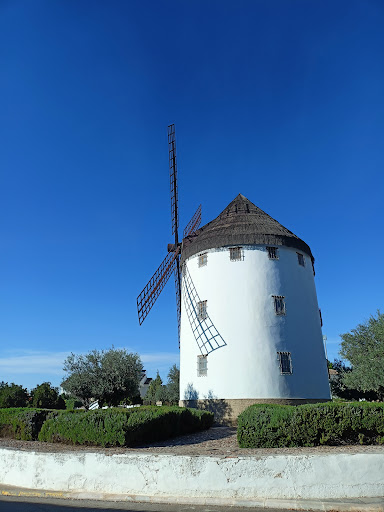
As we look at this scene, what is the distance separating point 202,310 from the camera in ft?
74.6

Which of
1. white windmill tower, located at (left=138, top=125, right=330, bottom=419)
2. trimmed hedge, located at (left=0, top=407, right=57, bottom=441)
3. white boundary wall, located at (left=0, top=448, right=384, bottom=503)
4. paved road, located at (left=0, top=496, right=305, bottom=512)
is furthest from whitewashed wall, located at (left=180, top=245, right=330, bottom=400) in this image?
paved road, located at (left=0, top=496, right=305, bottom=512)

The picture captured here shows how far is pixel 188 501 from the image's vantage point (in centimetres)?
773

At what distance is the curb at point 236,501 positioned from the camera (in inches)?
275

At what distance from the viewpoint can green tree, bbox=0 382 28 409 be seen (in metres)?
33.2

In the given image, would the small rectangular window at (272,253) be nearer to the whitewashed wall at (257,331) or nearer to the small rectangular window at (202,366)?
the whitewashed wall at (257,331)

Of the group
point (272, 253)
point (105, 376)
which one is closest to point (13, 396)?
point (105, 376)

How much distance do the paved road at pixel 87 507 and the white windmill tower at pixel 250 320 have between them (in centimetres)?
1271

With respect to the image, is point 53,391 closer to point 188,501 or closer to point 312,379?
point 312,379

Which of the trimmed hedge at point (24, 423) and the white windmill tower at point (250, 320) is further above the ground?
the white windmill tower at point (250, 320)

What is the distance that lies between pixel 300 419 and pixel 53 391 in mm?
34689

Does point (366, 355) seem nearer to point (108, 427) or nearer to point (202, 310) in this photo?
point (202, 310)

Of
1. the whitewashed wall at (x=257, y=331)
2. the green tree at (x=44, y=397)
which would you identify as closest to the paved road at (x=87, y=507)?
the whitewashed wall at (x=257, y=331)

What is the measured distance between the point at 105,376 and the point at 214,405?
8.43 meters

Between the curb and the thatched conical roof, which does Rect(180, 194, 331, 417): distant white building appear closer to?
the thatched conical roof
